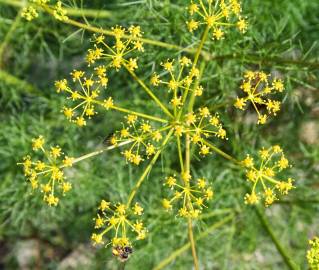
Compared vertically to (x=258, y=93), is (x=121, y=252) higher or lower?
lower

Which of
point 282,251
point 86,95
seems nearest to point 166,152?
point 282,251

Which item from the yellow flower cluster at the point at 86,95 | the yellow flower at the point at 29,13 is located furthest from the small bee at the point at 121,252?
the yellow flower at the point at 29,13

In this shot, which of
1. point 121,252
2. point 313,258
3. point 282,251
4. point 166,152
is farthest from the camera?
point 166,152

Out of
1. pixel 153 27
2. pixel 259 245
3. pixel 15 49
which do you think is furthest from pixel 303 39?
pixel 15 49

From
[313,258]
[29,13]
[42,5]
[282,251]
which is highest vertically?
[42,5]

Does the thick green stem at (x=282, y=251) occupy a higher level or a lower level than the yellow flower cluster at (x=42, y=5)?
lower

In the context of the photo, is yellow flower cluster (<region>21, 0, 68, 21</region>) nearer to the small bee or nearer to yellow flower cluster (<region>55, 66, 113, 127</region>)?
yellow flower cluster (<region>55, 66, 113, 127</region>)

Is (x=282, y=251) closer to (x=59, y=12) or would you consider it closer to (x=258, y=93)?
(x=258, y=93)

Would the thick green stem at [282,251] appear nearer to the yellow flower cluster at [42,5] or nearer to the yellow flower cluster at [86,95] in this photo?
the yellow flower cluster at [86,95]
